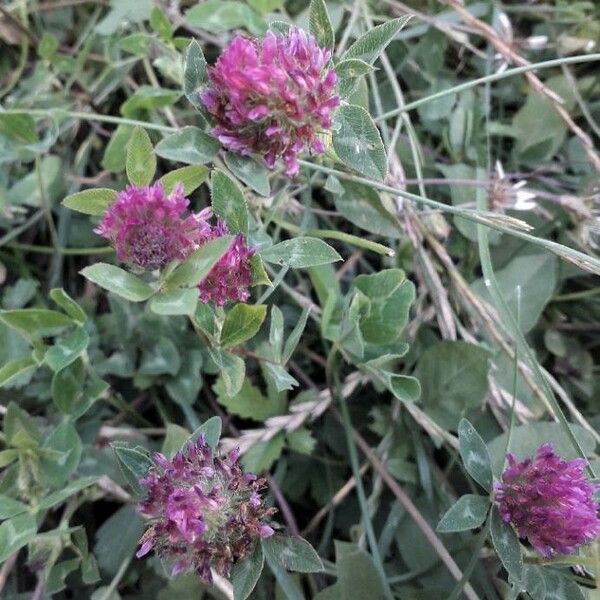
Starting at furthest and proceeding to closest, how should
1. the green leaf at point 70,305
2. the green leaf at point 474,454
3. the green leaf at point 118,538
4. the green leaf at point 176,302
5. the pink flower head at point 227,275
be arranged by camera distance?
the green leaf at point 118,538 < the green leaf at point 70,305 < the green leaf at point 474,454 < the pink flower head at point 227,275 < the green leaf at point 176,302

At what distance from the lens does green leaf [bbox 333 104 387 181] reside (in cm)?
91

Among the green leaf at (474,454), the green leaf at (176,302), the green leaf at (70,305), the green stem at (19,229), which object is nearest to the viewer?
the green leaf at (176,302)

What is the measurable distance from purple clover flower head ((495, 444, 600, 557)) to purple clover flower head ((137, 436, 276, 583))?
0.33m

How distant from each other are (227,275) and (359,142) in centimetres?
25

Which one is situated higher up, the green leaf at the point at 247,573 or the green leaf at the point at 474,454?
the green leaf at the point at 474,454

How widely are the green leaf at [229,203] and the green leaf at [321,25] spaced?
0.73 feet

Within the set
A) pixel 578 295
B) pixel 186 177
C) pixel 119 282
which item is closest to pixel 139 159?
pixel 186 177

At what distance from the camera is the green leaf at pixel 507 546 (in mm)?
910

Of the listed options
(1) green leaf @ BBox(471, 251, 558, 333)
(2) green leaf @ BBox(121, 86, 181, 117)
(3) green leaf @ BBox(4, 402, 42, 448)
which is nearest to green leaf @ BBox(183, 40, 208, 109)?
(2) green leaf @ BBox(121, 86, 181, 117)

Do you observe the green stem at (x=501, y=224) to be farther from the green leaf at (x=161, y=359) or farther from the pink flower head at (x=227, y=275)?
the green leaf at (x=161, y=359)

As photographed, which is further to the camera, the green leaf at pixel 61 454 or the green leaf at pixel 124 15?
the green leaf at pixel 124 15

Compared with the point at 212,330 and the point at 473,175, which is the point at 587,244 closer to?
the point at 473,175

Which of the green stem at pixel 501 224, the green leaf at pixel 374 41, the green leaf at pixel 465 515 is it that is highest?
the green leaf at pixel 374 41

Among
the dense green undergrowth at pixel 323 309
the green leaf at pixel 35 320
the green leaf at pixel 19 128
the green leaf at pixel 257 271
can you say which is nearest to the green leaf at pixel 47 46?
the dense green undergrowth at pixel 323 309
